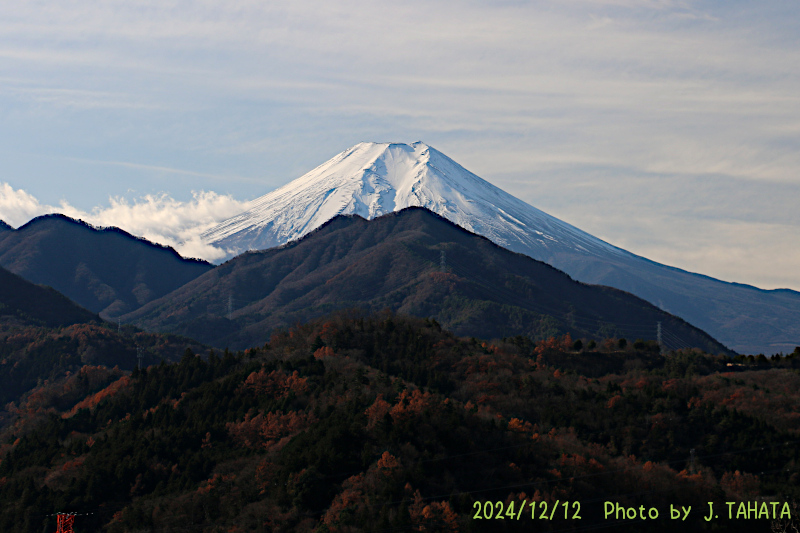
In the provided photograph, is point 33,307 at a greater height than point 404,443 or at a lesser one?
greater

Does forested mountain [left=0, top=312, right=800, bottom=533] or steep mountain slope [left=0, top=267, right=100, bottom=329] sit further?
steep mountain slope [left=0, top=267, right=100, bottom=329]

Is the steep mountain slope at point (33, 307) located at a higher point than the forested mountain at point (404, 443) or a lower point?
higher

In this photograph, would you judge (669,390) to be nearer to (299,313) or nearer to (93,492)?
(93,492)

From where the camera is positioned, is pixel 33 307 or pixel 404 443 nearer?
pixel 404 443

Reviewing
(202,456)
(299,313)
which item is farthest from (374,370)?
(299,313)

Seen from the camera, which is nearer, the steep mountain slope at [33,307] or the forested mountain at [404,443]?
the forested mountain at [404,443]
